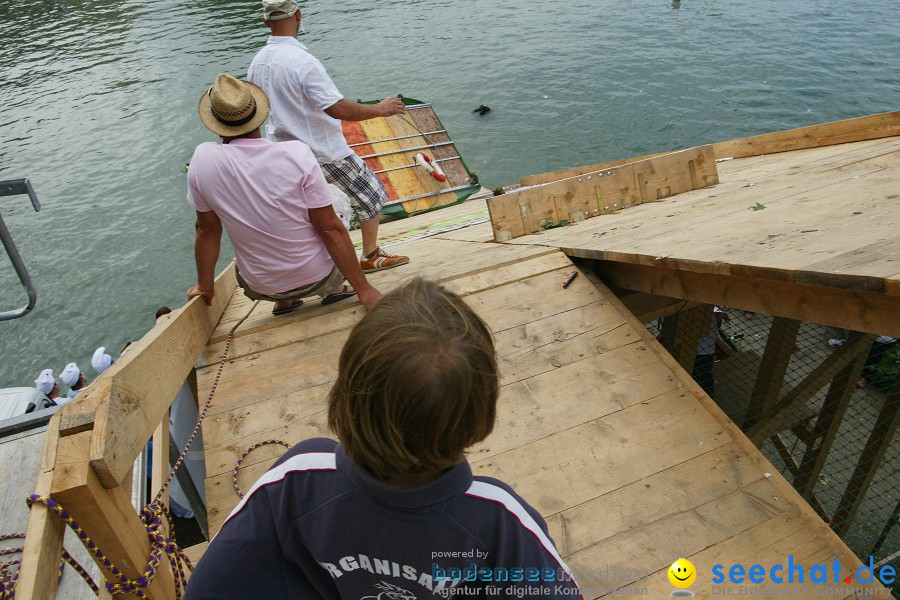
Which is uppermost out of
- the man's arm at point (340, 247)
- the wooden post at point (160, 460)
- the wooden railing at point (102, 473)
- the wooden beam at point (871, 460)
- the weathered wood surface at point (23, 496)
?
the wooden railing at point (102, 473)

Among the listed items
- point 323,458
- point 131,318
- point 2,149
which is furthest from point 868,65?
point 2,149

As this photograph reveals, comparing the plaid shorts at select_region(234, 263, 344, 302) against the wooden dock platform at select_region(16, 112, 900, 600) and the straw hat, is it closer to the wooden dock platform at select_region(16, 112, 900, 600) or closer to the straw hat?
the wooden dock platform at select_region(16, 112, 900, 600)

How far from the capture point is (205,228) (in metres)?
2.88

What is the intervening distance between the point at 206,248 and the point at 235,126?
60cm

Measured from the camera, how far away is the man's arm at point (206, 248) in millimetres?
2869

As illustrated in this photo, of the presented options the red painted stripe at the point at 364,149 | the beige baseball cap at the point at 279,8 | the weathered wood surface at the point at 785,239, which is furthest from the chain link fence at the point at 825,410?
the red painted stripe at the point at 364,149

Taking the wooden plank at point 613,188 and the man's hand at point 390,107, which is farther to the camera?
the wooden plank at point 613,188

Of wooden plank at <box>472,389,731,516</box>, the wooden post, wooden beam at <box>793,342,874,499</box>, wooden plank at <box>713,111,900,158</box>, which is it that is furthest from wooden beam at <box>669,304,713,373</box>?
the wooden post

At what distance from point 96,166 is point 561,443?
14.3 meters

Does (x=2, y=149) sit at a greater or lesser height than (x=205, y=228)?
lesser

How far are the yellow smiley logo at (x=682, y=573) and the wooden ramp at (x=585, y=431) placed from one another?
0.02 meters

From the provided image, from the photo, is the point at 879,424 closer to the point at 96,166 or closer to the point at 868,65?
the point at 868,65

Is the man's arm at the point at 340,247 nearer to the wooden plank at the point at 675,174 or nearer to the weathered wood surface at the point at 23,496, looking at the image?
the weathered wood surface at the point at 23,496

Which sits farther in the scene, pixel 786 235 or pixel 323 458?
pixel 786 235
